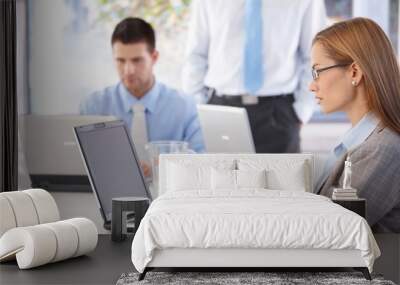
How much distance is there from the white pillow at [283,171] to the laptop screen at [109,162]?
0.61 meters

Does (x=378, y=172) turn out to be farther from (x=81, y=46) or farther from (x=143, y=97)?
(x=81, y=46)

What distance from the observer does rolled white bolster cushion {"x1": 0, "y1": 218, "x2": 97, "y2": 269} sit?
3994 mm

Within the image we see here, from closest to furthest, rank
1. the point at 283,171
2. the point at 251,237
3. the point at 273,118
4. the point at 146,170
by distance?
the point at 251,237 → the point at 283,171 → the point at 146,170 → the point at 273,118

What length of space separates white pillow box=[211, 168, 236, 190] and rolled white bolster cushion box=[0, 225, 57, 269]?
42.6 inches

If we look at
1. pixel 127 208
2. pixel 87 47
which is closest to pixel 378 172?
pixel 127 208

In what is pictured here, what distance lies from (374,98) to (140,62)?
364 cm

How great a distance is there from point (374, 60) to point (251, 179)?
2.99 ft

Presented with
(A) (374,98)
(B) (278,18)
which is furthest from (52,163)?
(B) (278,18)

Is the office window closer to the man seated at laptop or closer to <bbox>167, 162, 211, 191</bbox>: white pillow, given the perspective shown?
the man seated at laptop

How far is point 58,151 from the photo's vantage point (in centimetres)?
577

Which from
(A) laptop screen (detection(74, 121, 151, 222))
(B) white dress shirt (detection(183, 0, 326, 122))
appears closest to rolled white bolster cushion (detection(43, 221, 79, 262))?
(A) laptop screen (detection(74, 121, 151, 222))

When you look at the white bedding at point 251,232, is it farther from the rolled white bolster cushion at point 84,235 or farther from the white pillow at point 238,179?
the white pillow at point 238,179

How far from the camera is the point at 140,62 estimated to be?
7.98 m

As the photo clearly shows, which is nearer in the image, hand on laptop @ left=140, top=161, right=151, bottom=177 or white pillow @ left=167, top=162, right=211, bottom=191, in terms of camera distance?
white pillow @ left=167, top=162, right=211, bottom=191
